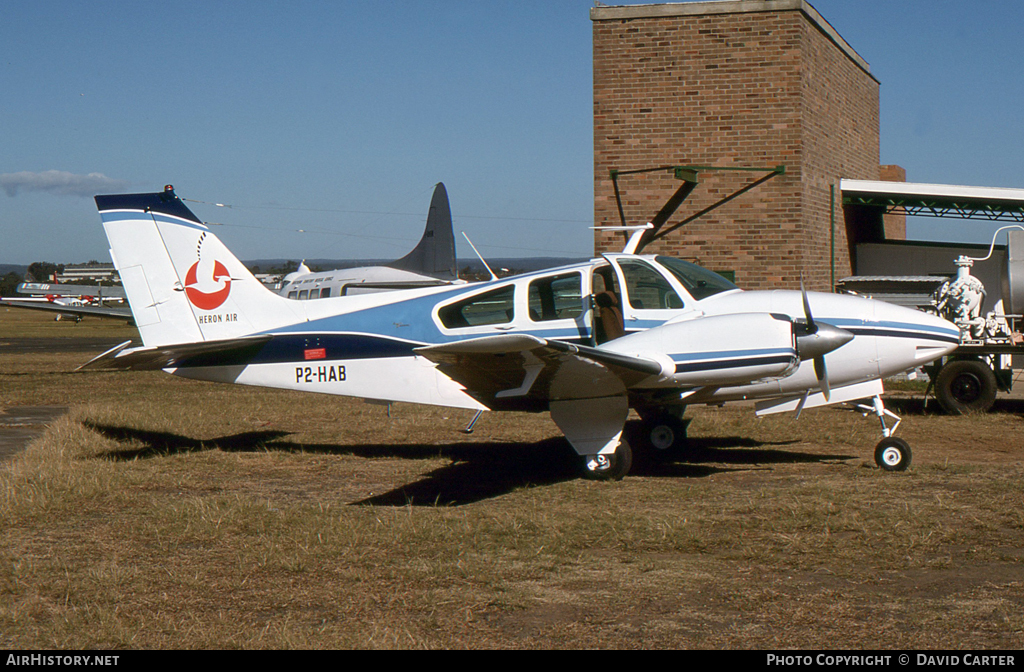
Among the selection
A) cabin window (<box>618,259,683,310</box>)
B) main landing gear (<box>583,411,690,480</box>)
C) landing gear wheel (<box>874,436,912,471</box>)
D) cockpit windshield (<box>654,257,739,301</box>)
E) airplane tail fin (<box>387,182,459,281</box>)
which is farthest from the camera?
airplane tail fin (<box>387,182,459,281</box>)

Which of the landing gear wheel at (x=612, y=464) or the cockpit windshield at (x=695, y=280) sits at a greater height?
the cockpit windshield at (x=695, y=280)

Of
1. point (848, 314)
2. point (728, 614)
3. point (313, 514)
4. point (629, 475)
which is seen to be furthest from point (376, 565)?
point (848, 314)

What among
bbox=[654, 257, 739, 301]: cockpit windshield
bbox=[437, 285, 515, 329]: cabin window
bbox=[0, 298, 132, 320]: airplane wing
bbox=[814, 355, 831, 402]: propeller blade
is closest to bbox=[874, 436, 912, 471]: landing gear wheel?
bbox=[814, 355, 831, 402]: propeller blade

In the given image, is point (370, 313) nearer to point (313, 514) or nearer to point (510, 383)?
point (510, 383)

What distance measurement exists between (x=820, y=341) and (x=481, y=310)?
3.51 metres

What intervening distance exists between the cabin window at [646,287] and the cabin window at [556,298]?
52 cm

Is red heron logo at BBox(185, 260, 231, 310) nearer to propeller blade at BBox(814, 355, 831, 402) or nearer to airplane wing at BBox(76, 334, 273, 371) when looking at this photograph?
airplane wing at BBox(76, 334, 273, 371)

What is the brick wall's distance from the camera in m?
16.5

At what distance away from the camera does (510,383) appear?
8695 mm

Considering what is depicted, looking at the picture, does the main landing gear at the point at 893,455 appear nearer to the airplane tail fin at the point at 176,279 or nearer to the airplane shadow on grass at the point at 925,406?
the airplane shadow on grass at the point at 925,406

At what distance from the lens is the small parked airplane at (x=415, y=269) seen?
29.2 m

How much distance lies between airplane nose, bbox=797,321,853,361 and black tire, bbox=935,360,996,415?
6331 mm

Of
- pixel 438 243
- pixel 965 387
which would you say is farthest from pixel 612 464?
pixel 438 243

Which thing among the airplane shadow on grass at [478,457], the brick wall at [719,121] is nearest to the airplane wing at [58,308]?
the airplane shadow on grass at [478,457]
